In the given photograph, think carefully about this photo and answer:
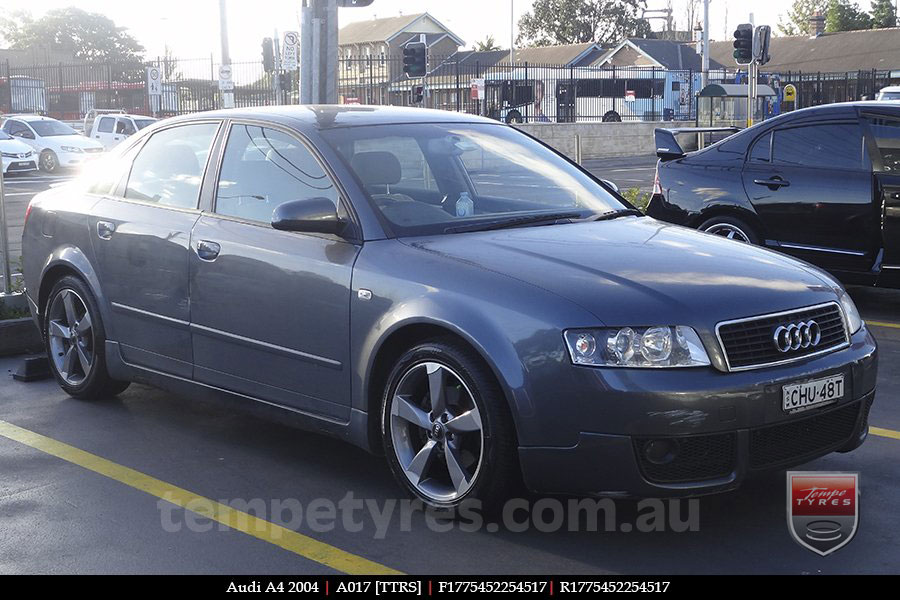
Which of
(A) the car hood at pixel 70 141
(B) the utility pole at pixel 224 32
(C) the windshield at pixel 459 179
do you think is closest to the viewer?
(C) the windshield at pixel 459 179

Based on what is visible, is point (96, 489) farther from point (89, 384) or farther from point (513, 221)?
point (513, 221)

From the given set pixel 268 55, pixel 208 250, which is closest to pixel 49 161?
pixel 268 55

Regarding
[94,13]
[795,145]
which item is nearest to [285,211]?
[795,145]

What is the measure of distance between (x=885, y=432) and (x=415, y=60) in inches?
966

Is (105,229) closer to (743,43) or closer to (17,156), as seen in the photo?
(743,43)

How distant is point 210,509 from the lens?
464cm

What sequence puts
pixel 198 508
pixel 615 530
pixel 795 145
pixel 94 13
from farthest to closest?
pixel 94 13 < pixel 795 145 < pixel 198 508 < pixel 615 530

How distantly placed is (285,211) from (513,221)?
3.23 ft

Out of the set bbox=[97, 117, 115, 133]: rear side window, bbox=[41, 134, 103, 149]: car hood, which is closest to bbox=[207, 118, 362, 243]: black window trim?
bbox=[41, 134, 103, 149]: car hood

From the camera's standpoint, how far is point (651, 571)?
396 cm

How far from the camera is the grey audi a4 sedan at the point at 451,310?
4035 mm

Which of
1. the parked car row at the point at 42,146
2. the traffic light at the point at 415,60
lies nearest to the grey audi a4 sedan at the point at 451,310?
the traffic light at the point at 415,60

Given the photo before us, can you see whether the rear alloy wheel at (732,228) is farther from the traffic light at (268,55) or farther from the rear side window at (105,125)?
the rear side window at (105,125)

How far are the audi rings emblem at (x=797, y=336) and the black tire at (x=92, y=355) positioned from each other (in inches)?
138
